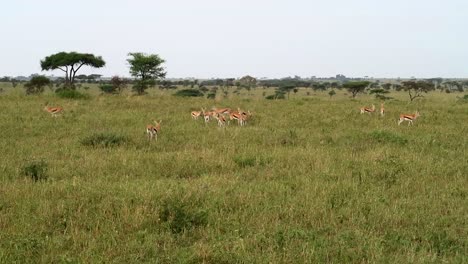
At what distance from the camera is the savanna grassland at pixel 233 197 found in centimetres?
456

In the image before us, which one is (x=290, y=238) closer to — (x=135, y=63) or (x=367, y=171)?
(x=367, y=171)

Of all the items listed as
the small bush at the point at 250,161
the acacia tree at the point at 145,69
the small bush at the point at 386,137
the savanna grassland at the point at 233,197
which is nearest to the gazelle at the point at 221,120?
the savanna grassland at the point at 233,197

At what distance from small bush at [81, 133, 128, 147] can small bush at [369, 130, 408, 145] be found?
20.2 feet

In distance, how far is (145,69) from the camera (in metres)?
37.5

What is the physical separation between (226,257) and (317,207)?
1875 millimetres

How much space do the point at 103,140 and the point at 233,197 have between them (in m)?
5.43

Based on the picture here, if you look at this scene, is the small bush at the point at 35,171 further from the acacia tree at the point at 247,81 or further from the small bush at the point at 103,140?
the acacia tree at the point at 247,81

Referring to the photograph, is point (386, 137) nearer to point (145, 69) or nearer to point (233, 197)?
point (233, 197)

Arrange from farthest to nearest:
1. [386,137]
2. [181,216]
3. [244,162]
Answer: [386,137] → [244,162] → [181,216]

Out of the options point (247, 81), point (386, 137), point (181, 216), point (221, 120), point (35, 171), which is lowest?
point (181, 216)

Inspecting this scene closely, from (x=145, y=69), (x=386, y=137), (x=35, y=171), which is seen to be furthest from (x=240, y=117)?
(x=145, y=69)

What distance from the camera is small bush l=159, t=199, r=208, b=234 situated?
17.2 feet

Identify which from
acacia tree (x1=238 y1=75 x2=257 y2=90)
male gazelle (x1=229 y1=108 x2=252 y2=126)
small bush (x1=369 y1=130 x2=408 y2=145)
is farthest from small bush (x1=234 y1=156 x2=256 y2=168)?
acacia tree (x1=238 y1=75 x2=257 y2=90)

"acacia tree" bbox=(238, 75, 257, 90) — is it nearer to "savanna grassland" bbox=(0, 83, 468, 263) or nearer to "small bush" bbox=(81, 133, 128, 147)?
"savanna grassland" bbox=(0, 83, 468, 263)
